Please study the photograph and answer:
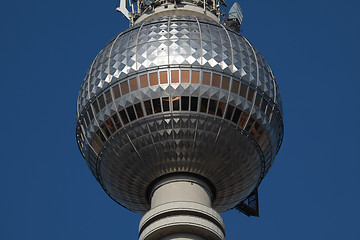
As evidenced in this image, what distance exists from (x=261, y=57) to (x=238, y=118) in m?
5.39

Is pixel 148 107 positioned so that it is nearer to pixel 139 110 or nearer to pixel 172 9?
pixel 139 110

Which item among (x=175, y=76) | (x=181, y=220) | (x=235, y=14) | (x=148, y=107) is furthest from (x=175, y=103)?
(x=235, y=14)

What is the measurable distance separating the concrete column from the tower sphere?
1550 millimetres

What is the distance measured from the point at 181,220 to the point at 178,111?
5487 mm

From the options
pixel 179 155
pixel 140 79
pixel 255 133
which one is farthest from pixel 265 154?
pixel 140 79

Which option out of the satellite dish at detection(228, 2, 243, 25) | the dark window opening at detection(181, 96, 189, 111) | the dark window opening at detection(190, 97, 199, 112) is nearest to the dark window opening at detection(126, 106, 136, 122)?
the dark window opening at detection(181, 96, 189, 111)

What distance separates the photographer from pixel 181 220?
43406mm

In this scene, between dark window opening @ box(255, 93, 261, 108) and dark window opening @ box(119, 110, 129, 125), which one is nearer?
dark window opening @ box(119, 110, 129, 125)

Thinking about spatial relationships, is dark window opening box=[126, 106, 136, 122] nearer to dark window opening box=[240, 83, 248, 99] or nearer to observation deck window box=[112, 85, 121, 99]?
observation deck window box=[112, 85, 121, 99]

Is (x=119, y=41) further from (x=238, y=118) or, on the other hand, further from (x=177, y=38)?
(x=238, y=118)

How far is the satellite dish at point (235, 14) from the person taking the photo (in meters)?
55.3

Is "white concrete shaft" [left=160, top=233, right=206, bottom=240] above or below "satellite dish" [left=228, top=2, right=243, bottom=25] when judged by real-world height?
below

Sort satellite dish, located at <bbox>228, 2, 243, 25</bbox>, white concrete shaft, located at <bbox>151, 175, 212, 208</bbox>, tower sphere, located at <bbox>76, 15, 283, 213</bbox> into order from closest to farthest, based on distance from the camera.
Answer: tower sphere, located at <bbox>76, 15, 283, 213</bbox>, white concrete shaft, located at <bbox>151, 175, 212, 208</bbox>, satellite dish, located at <bbox>228, 2, 243, 25</bbox>

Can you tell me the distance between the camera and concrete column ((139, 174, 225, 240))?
43.5 m
